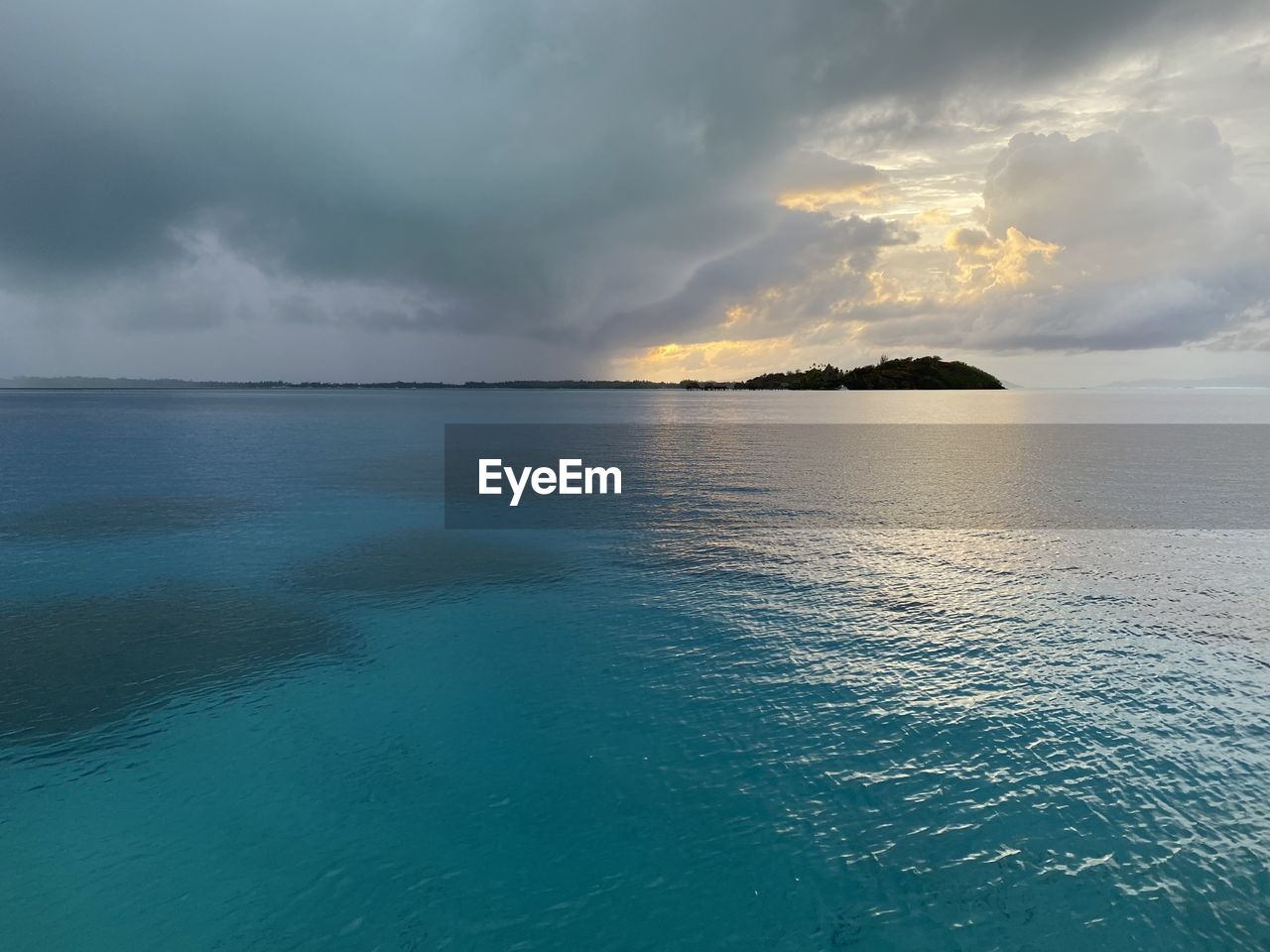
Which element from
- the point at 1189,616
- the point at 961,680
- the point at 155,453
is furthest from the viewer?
the point at 155,453

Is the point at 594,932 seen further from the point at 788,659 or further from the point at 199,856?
the point at 788,659

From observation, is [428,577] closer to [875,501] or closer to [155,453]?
[875,501]

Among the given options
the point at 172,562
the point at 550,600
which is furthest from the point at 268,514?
the point at 550,600

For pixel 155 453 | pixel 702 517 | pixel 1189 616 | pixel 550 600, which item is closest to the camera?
pixel 1189 616

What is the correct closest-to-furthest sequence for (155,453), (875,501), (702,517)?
(702,517), (875,501), (155,453)

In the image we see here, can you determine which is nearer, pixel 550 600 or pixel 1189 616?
pixel 1189 616

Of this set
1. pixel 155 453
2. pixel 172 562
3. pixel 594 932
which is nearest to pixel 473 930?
pixel 594 932
